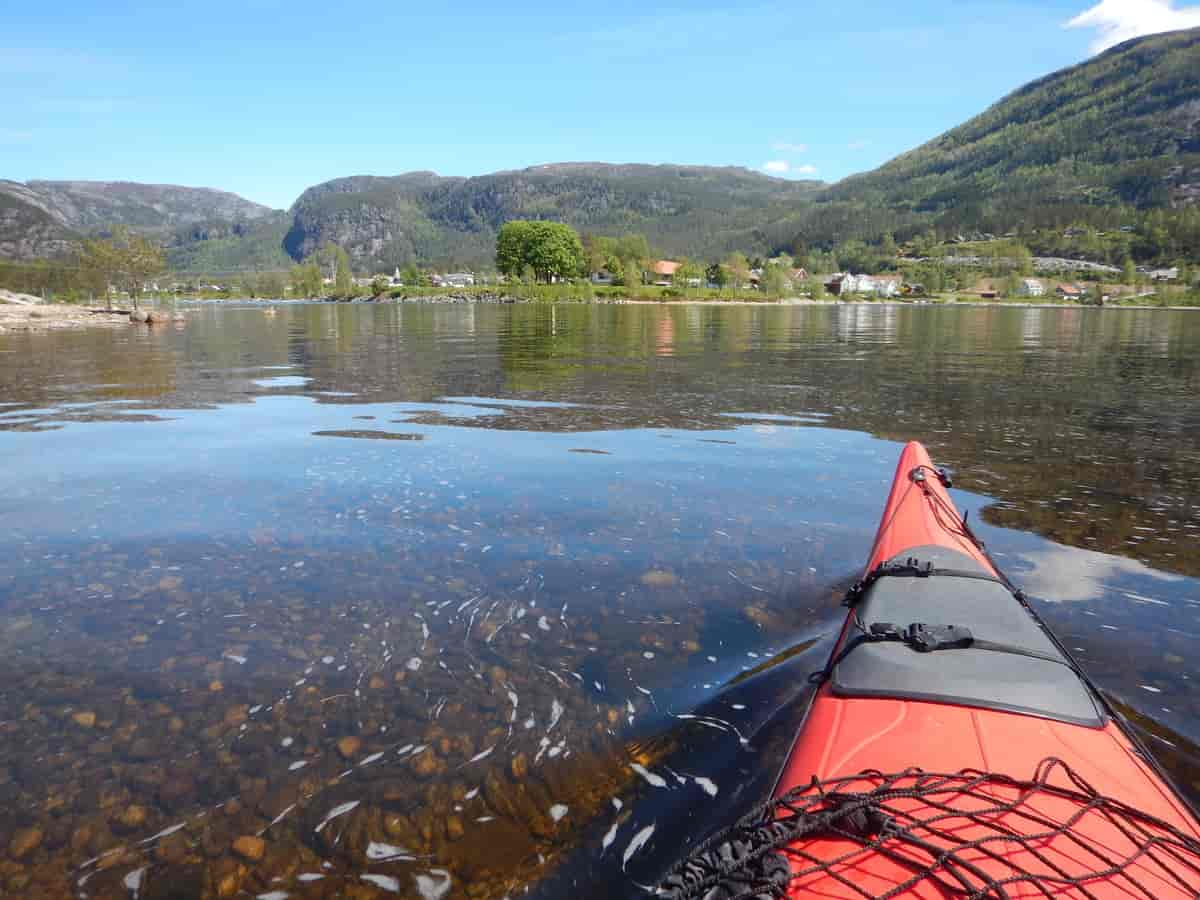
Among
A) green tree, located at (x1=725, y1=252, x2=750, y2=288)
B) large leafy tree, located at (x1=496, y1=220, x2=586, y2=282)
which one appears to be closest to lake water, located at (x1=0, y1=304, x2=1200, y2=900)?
large leafy tree, located at (x1=496, y1=220, x2=586, y2=282)

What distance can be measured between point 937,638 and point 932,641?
0.18 feet

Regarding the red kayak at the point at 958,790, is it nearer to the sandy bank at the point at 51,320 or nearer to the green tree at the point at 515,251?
the sandy bank at the point at 51,320

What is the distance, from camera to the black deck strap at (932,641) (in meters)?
3.34

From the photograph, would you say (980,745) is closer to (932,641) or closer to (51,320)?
(932,641)

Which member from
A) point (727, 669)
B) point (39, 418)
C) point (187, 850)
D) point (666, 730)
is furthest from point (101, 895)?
point (39, 418)

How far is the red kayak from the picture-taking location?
2.16 metres

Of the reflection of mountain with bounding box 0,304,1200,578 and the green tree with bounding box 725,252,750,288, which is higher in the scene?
the green tree with bounding box 725,252,750,288

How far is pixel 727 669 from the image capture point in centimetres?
512

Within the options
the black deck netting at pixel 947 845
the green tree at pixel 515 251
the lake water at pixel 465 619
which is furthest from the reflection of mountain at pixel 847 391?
the green tree at pixel 515 251

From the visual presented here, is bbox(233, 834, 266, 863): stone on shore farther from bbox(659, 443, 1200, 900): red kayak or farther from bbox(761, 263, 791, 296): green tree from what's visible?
bbox(761, 263, 791, 296): green tree

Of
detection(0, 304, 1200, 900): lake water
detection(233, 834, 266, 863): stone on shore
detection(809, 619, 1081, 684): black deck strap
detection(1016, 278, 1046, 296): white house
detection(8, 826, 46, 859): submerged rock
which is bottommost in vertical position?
detection(233, 834, 266, 863): stone on shore

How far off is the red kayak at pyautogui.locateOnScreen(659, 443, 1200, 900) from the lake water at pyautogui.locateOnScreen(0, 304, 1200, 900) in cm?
120

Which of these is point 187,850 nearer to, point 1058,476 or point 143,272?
point 1058,476

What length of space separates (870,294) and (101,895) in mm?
189268
